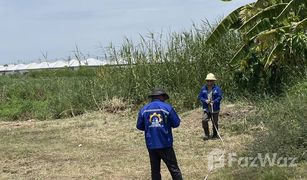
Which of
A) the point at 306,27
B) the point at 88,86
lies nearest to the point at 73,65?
the point at 88,86

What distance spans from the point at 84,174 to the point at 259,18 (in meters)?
6.62

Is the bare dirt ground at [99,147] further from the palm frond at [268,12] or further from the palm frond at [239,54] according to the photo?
the palm frond at [268,12]

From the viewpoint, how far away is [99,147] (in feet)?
41.6

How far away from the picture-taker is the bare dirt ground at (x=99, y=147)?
32.2 feet

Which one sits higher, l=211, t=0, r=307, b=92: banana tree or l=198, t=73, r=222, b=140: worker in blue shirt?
l=211, t=0, r=307, b=92: banana tree

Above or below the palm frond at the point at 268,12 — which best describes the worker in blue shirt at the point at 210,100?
below

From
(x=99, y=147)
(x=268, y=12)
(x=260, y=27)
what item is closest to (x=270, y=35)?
(x=260, y=27)

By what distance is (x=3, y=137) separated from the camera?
1552cm

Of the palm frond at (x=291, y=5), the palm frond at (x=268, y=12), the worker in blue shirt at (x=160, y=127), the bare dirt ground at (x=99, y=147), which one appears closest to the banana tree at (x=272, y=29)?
the palm frond at (x=268, y=12)

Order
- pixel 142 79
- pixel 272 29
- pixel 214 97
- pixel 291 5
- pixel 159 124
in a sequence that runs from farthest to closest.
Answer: pixel 142 79
pixel 272 29
pixel 214 97
pixel 291 5
pixel 159 124

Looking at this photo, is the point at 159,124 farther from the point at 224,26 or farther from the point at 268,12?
the point at 224,26

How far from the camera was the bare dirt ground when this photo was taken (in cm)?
981

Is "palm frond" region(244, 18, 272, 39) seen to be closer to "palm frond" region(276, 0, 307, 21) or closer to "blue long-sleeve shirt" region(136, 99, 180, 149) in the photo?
"palm frond" region(276, 0, 307, 21)

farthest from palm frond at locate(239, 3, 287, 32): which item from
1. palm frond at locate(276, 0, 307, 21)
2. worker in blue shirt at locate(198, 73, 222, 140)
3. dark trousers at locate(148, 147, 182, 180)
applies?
dark trousers at locate(148, 147, 182, 180)
